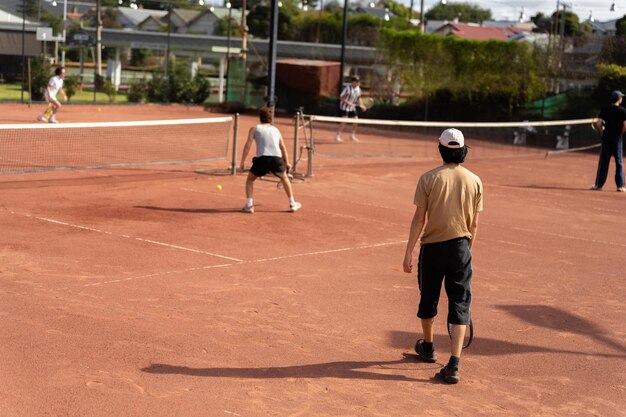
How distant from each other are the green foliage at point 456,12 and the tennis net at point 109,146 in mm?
121585

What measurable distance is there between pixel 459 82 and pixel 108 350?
29478 millimetres

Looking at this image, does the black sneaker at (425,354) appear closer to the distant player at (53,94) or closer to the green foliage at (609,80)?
the distant player at (53,94)

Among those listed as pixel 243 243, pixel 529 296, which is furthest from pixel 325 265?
pixel 529 296

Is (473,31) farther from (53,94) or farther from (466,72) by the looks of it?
(53,94)

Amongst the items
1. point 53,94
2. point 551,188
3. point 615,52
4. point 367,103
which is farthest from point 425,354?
point 367,103

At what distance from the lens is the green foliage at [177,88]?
126 feet

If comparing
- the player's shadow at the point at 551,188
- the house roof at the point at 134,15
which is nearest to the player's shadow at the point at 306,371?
the player's shadow at the point at 551,188

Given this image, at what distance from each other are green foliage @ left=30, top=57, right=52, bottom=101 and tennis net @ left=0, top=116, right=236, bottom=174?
Result: 29.9 feet

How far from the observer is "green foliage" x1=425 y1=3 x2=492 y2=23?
145625 millimetres

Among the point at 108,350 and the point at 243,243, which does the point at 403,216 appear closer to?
the point at 243,243

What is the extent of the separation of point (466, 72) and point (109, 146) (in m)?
17.1

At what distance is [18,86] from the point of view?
36.8 m

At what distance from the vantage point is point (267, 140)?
13.6m

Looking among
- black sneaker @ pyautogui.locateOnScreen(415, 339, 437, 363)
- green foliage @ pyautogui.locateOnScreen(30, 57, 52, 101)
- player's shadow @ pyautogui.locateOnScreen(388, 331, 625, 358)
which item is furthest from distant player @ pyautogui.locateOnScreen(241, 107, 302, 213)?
green foliage @ pyautogui.locateOnScreen(30, 57, 52, 101)
